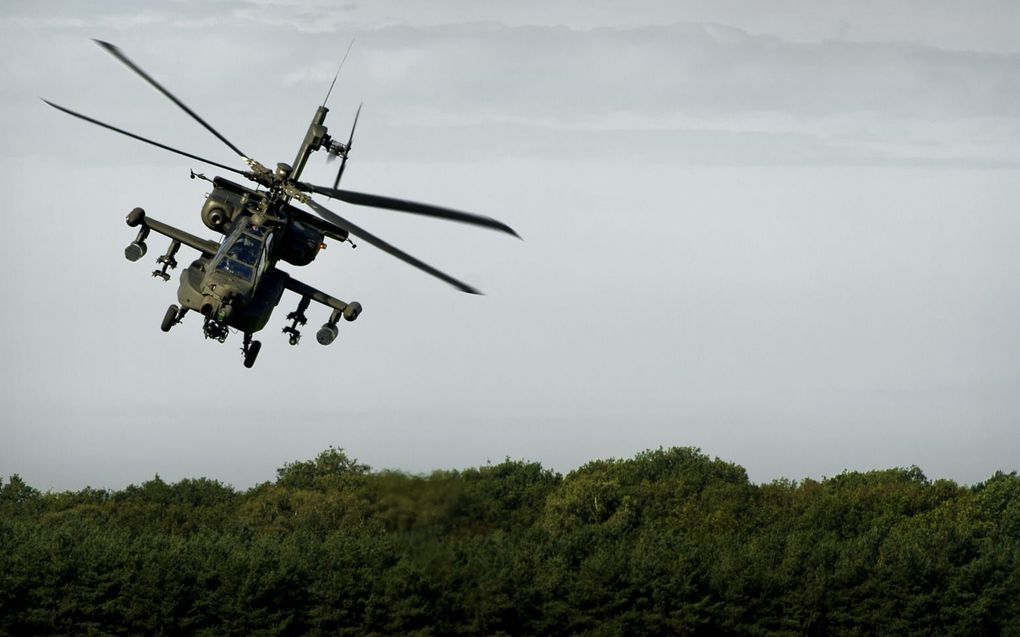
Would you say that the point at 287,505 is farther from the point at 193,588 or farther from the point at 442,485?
the point at 442,485

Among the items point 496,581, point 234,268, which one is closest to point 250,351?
point 234,268

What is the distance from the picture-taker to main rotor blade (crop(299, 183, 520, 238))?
23.1 metres

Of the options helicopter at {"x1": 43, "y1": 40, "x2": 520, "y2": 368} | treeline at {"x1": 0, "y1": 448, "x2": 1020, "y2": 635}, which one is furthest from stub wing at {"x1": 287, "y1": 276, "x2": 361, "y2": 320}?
treeline at {"x1": 0, "y1": 448, "x2": 1020, "y2": 635}

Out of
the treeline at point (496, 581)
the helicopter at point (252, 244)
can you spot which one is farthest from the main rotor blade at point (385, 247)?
the treeline at point (496, 581)

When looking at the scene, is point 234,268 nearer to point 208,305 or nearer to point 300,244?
point 208,305

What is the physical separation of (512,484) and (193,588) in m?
32.6

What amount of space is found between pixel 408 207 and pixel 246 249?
5677mm

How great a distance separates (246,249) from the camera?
3028 cm

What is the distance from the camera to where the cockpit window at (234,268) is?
97.5ft

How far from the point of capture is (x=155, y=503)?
108000 mm

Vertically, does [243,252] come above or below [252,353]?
above

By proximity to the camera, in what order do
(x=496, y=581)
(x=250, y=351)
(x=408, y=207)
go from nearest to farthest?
(x=408, y=207), (x=250, y=351), (x=496, y=581)

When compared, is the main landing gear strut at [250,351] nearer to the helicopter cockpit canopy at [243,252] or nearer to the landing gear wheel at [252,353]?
the landing gear wheel at [252,353]

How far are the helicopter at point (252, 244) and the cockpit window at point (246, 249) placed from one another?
2cm
